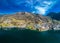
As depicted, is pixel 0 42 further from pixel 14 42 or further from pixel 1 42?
pixel 14 42

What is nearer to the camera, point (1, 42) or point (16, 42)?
point (1, 42)

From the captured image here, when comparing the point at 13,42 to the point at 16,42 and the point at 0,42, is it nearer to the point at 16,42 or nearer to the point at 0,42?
the point at 16,42

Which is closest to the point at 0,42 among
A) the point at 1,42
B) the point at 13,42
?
the point at 1,42

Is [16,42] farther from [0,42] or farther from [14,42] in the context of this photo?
[0,42]

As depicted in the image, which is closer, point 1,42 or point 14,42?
point 1,42

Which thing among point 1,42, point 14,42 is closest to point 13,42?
point 14,42
